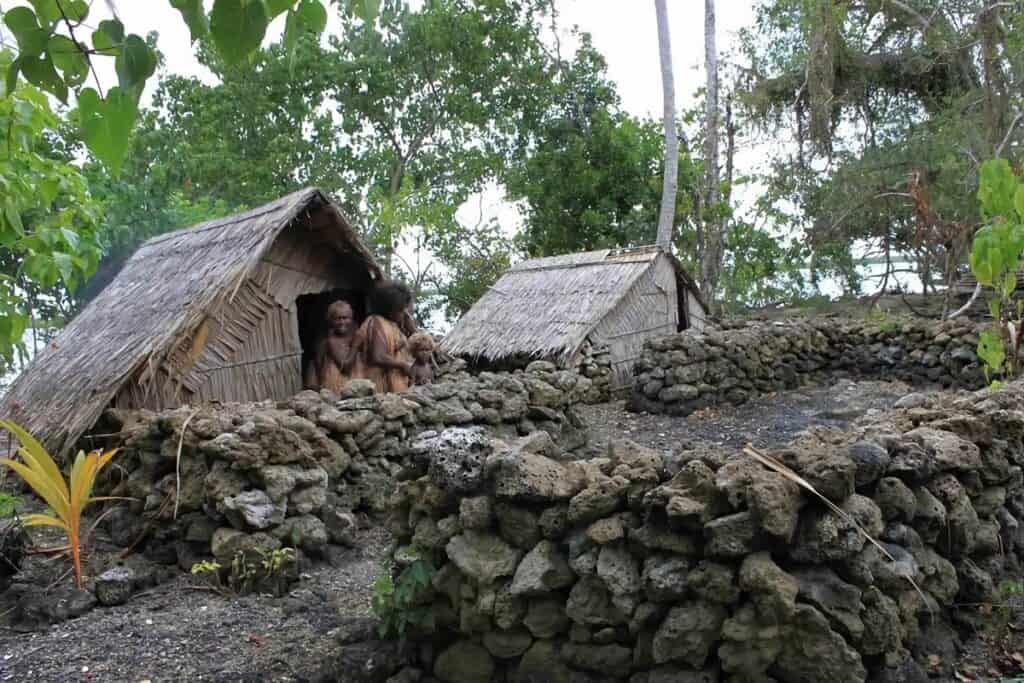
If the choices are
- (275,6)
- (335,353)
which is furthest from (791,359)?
(275,6)

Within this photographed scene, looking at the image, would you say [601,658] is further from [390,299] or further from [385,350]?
[390,299]

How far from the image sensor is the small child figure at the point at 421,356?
7.73m

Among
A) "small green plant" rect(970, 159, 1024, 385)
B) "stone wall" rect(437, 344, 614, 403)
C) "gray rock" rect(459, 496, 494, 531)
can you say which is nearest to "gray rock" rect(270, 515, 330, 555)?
"gray rock" rect(459, 496, 494, 531)

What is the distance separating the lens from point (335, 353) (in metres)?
7.58

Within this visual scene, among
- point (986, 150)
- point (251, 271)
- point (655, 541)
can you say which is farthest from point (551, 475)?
point (986, 150)

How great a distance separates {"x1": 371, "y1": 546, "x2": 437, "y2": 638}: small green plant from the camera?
3465mm

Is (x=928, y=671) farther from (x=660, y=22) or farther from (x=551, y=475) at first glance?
(x=660, y=22)

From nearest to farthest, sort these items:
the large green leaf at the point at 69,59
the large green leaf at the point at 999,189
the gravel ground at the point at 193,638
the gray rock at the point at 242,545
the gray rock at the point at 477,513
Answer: the large green leaf at the point at 69,59 → the gray rock at the point at 477,513 → the gravel ground at the point at 193,638 → the gray rock at the point at 242,545 → the large green leaf at the point at 999,189

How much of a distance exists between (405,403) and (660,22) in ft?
40.9

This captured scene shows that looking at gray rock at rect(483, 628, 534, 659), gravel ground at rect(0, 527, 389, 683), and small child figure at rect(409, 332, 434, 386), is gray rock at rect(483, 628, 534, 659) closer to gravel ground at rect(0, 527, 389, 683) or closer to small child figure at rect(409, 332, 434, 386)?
gravel ground at rect(0, 527, 389, 683)

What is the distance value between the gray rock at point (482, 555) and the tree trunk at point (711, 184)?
14181 mm

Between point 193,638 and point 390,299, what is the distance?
4162mm

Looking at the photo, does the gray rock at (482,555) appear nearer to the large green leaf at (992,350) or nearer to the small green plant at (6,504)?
the small green plant at (6,504)

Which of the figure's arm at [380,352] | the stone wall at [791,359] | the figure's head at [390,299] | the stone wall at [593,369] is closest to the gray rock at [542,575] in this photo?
the figure's arm at [380,352]
